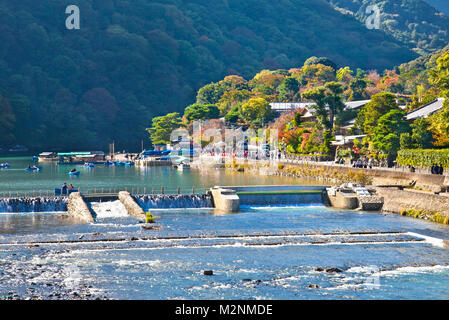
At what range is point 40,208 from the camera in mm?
53000

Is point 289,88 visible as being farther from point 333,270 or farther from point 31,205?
point 333,270

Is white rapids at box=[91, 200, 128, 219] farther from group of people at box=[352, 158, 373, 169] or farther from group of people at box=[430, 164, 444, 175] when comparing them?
group of people at box=[352, 158, 373, 169]

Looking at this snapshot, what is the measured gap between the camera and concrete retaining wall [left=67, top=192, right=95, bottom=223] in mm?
47438

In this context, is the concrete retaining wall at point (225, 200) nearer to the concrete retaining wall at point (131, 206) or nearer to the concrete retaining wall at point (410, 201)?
the concrete retaining wall at point (131, 206)

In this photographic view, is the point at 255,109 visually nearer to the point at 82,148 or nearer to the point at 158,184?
the point at 158,184

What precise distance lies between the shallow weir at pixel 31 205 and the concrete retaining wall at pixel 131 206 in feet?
16.2

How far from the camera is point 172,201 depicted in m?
55.2

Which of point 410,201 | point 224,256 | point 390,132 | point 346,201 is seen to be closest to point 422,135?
point 390,132

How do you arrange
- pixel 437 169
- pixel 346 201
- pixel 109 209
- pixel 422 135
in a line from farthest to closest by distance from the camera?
1. pixel 422 135
2. pixel 437 169
3. pixel 346 201
4. pixel 109 209

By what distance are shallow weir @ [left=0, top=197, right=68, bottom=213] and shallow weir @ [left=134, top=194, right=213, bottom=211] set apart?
675 centimetres

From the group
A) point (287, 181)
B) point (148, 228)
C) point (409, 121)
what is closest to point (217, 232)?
point (148, 228)

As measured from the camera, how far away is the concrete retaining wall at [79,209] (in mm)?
47438

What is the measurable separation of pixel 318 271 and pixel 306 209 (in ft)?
74.1

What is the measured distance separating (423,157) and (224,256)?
3453 centimetres
